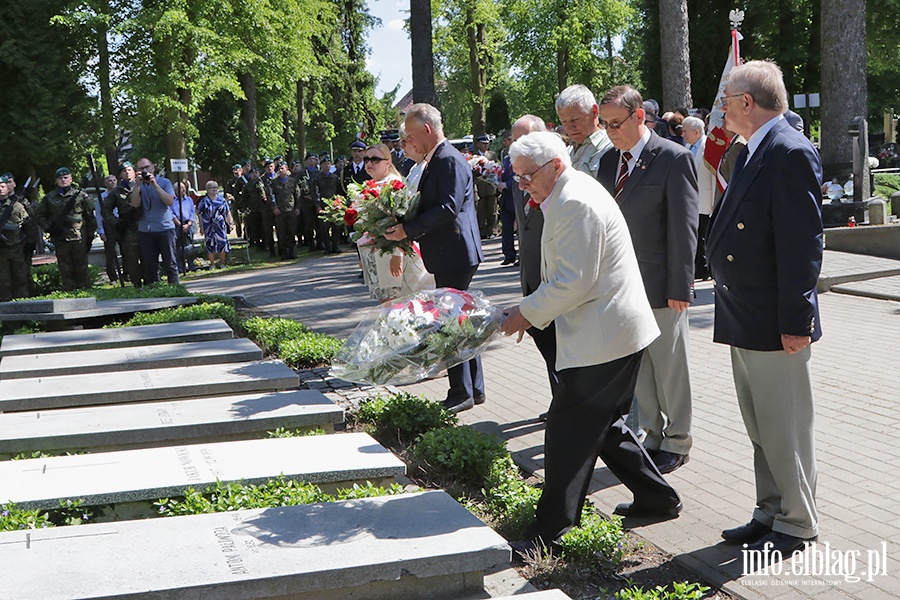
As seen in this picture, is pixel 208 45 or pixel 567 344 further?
pixel 208 45

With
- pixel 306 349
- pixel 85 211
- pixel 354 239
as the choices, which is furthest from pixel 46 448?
pixel 85 211

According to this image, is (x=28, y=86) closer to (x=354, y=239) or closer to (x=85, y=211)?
(x=85, y=211)

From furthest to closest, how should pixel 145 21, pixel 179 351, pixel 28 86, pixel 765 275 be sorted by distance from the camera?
1. pixel 28 86
2. pixel 145 21
3. pixel 179 351
4. pixel 765 275

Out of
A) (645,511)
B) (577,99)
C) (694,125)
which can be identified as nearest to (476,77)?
(694,125)

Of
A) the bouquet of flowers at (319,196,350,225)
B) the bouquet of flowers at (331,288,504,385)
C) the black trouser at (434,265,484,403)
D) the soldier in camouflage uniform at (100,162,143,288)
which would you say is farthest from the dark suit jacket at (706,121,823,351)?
the soldier in camouflage uniform at (100,162,143,288)

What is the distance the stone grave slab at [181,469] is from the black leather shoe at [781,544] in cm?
200

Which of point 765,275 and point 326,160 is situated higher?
point 326,160

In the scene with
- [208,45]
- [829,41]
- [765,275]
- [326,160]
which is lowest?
[765,275]

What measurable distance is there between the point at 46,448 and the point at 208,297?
7381 mm

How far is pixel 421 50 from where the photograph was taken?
711 inches

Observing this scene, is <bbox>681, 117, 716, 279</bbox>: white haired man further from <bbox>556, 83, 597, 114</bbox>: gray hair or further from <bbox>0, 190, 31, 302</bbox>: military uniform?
<bbox>0, 190, 31, 302</bbox>: military uniform

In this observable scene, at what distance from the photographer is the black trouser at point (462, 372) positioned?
23.0 ft

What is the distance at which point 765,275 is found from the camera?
4.18 metres

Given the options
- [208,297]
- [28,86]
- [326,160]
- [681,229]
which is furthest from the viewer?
[28,86]
